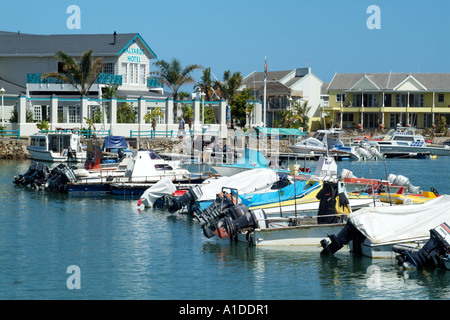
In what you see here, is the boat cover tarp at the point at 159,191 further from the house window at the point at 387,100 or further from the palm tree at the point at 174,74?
the house window at the point at 387,100

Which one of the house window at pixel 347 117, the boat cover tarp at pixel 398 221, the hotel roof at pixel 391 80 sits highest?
the hotel roof at pixel 391 80

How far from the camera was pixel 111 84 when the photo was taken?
73.6m

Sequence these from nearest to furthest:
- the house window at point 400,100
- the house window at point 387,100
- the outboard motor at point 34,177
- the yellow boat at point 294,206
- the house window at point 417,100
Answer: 1. the yellow boat at point 294,206
2. the outboard motor at point 34,177
3. the house window at point 400,100
4. the house window at point 417,100
5. the house window at point 387,100

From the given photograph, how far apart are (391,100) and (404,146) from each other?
23367 millimetres

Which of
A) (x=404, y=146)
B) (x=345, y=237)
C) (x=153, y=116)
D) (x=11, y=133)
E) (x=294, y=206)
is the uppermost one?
(x=153, y=116)

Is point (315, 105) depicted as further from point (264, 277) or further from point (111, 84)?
point (264, 277)

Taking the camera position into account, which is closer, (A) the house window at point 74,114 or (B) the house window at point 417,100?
(A) the house window at point 74,114

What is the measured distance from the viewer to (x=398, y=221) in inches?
932

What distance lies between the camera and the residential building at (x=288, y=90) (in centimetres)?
9962

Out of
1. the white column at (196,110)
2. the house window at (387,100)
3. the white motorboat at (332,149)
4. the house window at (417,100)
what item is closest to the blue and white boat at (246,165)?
the white motorboat at (332,149)

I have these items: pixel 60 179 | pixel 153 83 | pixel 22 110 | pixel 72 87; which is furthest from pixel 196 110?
pixel 60 179

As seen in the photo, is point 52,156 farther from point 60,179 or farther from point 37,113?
point 60,179

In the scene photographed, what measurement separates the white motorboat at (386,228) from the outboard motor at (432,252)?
73 centimetres

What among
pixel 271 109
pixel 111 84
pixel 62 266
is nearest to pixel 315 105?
pixel 271 109
